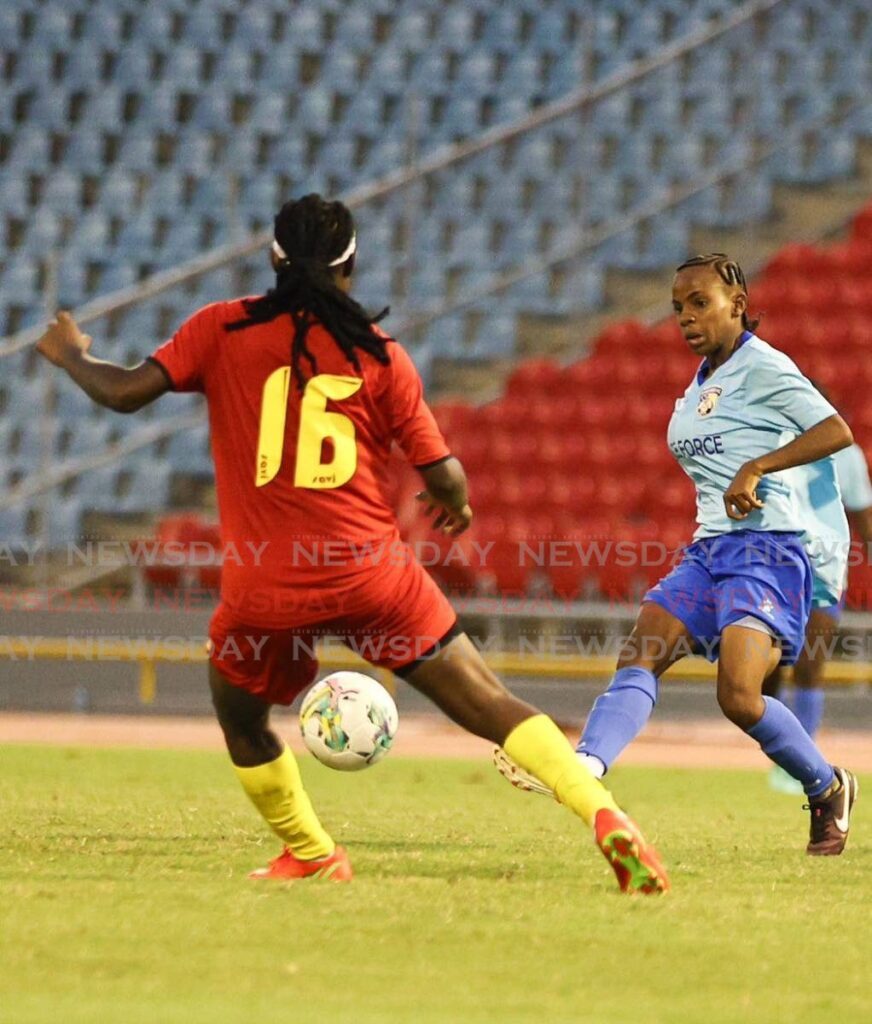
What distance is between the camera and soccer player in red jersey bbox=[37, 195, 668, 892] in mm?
5184

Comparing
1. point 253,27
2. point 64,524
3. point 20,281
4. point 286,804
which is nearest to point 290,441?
point 286,804

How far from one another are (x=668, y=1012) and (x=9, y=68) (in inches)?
726

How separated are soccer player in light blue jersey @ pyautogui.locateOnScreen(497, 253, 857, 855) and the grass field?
0.56 meters

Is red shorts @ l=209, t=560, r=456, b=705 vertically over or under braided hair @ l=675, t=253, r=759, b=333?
under

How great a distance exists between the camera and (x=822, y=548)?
7.85 m

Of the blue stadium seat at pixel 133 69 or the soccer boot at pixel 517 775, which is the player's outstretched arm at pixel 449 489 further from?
the blue stadium seat at pixel 133 69

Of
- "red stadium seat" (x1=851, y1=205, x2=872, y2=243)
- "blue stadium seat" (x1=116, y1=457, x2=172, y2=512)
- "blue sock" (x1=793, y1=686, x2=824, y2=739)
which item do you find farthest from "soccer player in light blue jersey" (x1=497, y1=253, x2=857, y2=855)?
"red stadium seat" (x1=851, y1=205, x2=872, y2=243)

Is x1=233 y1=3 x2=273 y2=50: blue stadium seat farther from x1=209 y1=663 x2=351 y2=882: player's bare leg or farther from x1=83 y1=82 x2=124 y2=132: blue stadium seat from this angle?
x1=209 y1=663 x2=351 y2=882: player's bare leg

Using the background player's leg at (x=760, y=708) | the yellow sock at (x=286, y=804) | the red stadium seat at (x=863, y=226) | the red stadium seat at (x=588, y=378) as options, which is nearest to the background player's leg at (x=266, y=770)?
the yellow sock at (x=286, y=804)

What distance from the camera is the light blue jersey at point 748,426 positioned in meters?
6.31

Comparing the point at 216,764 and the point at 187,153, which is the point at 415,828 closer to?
the point at 216,764

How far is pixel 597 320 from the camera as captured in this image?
17953mm
